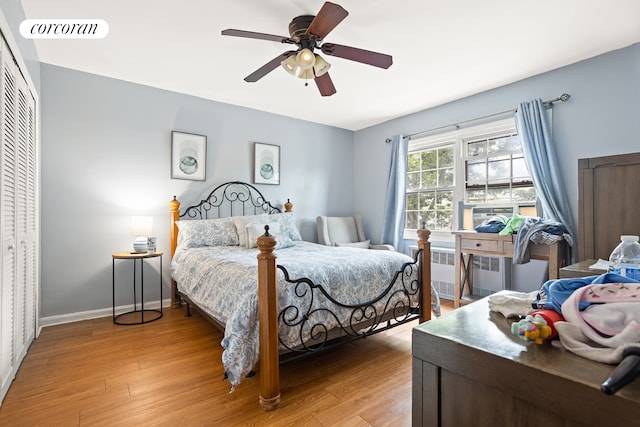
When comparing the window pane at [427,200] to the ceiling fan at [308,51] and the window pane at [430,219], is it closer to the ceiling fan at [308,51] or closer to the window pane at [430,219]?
the window pane at [430,219]

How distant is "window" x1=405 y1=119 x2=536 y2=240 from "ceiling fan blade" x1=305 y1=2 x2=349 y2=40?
2.51 meters

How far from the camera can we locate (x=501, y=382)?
59 cm

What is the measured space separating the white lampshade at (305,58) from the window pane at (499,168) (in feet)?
8.43

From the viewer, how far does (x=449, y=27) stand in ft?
7.95

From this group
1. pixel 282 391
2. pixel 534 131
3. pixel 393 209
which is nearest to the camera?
pixel 282 391

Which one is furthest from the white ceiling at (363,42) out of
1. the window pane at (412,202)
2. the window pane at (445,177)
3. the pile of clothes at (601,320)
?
the pile of clothes at (601,320)

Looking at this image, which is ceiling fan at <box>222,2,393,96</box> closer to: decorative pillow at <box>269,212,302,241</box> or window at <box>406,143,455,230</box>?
decorative pillow at <box>269,212,302,241</box>

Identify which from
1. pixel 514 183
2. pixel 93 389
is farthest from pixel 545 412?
pixel 514 183

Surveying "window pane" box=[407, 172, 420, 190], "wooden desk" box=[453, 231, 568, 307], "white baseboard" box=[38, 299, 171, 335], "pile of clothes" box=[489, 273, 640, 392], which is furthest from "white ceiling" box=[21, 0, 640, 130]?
"white baseboard" box=[38, 299, 171, 335]

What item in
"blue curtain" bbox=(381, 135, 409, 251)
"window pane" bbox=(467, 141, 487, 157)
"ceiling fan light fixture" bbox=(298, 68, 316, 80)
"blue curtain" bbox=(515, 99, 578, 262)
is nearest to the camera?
"ceiling fan light fixture" bbox=(298, 68, 316, 80)

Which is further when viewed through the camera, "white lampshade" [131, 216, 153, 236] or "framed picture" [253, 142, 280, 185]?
"framed picture" [253, 142, 280, 185]

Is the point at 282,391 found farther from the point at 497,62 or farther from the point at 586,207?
the point at 497,62

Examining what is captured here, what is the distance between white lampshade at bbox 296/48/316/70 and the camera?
2217 millimetres

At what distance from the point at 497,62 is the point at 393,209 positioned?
2.18 m
